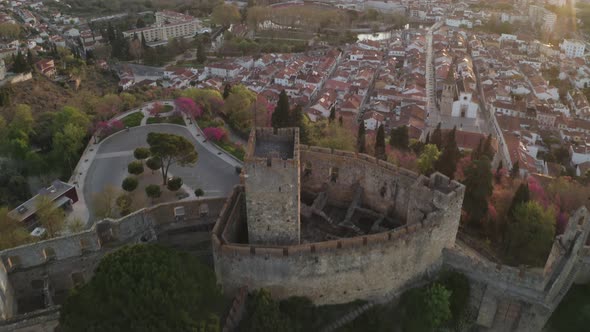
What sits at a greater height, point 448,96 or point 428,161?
point 428,161

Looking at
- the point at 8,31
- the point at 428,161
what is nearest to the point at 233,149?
the point at 428,161

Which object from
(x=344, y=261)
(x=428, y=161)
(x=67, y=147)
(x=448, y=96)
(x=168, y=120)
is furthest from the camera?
(x=448, y=96)

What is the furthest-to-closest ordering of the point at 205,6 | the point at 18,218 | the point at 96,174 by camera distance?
the point at 205,6 → the point at 96,174 → the point at 18,218

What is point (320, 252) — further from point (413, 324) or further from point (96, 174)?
point (96, 174)

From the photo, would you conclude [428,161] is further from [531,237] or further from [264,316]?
[264,316]

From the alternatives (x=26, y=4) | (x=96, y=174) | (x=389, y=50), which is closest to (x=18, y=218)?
(x=96, y=174)

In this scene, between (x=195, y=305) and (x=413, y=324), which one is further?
(x=413, y=324)

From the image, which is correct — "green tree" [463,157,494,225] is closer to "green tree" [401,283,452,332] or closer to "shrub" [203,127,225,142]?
"green tree" [401,283,452,332]
